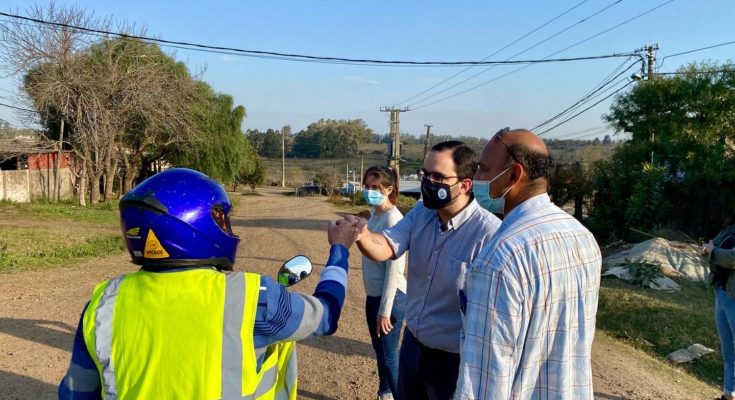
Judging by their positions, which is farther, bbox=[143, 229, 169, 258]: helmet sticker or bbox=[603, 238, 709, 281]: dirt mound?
bbox=[603, 238, 709, 281]: dirt mound

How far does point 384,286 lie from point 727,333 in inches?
124

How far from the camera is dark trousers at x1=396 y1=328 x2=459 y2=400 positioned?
2.57 metres

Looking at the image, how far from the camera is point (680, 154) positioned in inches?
596

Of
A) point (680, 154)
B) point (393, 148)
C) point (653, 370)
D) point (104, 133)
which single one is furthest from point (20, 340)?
point (393, 148)

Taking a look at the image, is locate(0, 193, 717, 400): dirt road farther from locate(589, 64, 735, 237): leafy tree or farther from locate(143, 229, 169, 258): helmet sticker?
locate(589, 64, 735, 237): leafy tree

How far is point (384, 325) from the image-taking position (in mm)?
3600

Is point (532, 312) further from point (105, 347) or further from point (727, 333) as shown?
point (727, 333)

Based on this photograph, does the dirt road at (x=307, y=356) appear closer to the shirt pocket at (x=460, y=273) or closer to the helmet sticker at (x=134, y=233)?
the shirt pocket at (x=460, y=273)

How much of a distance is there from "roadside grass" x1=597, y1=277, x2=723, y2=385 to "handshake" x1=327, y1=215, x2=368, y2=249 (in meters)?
4.85

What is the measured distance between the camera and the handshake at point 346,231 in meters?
2.24

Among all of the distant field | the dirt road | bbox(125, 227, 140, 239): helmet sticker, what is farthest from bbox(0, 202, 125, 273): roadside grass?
the distant field

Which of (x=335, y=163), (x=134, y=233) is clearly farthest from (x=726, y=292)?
(x=335, y=163)

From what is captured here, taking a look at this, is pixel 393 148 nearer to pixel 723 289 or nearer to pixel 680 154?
pixel 680 154

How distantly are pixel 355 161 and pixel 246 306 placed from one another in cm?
8640
